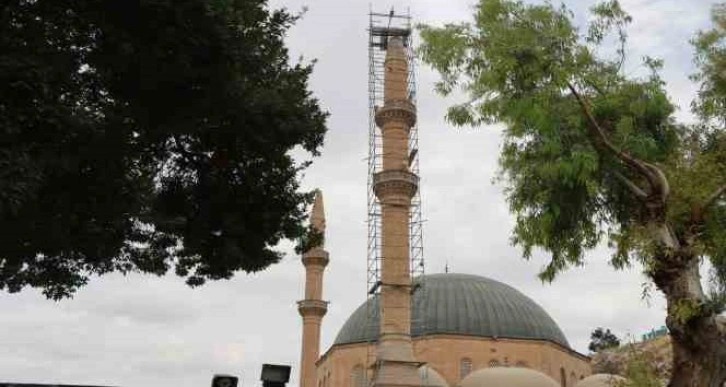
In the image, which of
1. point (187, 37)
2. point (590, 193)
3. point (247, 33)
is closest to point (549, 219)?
point (590, 193)

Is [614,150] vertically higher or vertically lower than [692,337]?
higher

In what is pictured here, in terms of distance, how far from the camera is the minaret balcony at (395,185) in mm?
30938

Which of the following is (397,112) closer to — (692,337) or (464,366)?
(464,366)

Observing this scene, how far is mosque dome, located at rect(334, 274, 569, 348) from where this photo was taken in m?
43.2

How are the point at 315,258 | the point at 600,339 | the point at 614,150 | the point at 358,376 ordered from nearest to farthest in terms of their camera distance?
the point at 614,150 < the point at 315,258 < the point at 358,376 < the point at 600,339

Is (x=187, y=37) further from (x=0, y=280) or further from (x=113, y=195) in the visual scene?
(x=0, y=280)

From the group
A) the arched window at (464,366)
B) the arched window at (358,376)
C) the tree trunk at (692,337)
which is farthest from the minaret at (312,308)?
the tree trunk at (692,337)

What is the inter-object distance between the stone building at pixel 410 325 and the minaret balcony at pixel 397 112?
1.6 inches

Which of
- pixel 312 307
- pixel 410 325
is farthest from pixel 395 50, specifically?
pixel 312 307

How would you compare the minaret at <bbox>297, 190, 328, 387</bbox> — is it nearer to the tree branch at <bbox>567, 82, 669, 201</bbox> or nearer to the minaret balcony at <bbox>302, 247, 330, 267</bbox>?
the minaret balcony at <bbox>302, 247, 330, 267</bbox>

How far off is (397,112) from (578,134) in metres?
18.4

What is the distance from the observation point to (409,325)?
3025cm

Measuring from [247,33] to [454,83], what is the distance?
4.04m

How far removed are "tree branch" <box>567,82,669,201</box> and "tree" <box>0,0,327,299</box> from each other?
4.40 meters
